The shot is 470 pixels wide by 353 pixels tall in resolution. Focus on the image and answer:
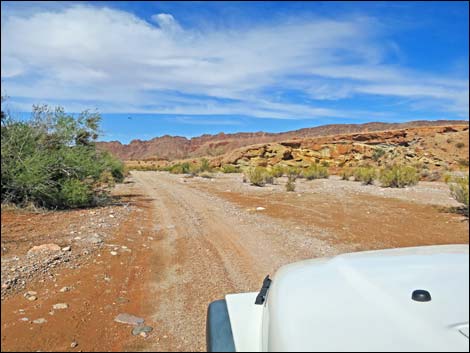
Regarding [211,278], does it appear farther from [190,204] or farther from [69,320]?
[190,204]

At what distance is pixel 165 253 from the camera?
10.5 feet

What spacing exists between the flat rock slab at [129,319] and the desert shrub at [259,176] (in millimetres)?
9979

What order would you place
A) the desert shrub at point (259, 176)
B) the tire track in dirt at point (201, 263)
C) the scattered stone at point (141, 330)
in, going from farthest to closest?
the desert shrub at point (259, 176), the tire track in dirt at point (201, 263), the scattered stone at point (141, 330)

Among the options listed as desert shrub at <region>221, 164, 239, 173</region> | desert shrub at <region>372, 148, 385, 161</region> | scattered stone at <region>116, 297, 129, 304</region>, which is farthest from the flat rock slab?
desert shrub at <region>221, 164, 239, 173</region>

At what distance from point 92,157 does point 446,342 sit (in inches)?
254

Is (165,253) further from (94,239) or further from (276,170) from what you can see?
(276,170)

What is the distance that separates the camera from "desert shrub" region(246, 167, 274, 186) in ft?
37.6

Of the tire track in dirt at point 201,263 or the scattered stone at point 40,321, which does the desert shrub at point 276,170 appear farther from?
the scattered stone at point 40,321

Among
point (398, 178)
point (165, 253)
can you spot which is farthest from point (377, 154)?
point (165, 253)

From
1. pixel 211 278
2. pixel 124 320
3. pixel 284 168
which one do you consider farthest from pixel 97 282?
pixel 284 168

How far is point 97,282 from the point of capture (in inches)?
75.5

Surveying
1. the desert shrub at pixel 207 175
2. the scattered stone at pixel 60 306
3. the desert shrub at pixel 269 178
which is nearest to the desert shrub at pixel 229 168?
the desert shrub at pixel 207 175

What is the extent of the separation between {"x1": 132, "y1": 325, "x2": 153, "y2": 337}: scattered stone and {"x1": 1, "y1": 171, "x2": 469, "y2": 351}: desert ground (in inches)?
1.1

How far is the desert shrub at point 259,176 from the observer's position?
37.6 feet
